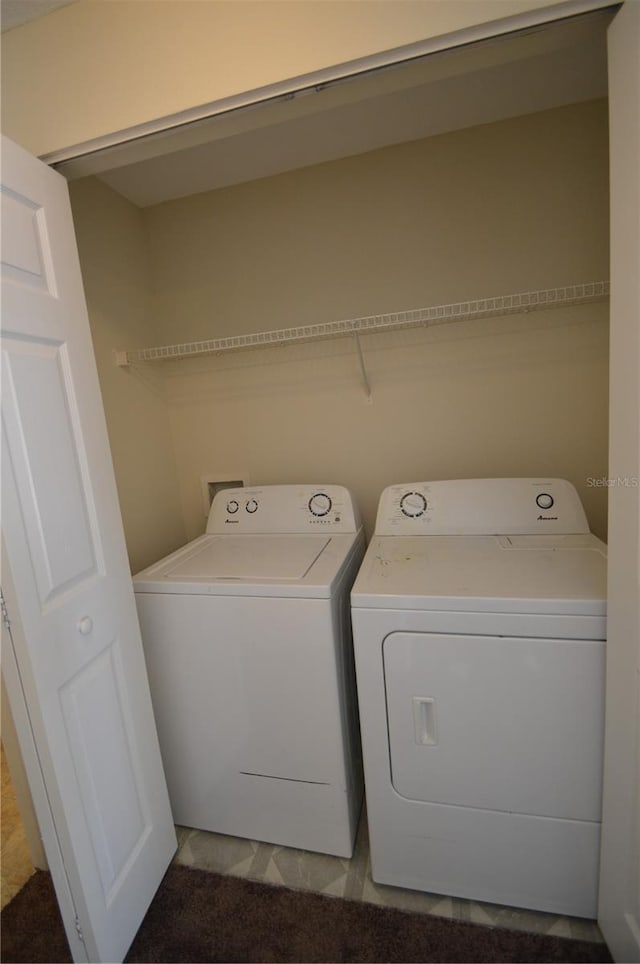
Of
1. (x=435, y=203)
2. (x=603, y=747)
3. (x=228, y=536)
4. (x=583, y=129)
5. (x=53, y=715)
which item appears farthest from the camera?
(x=228, y=536)

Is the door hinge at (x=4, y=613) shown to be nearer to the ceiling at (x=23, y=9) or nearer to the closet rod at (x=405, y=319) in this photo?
the closet rod at (x=405, y=319)

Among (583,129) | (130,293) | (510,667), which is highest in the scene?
(583,129)

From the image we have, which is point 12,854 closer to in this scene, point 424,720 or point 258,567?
point 258,567

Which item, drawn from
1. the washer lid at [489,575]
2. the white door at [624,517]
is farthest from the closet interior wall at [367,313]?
the white door at [624,517]

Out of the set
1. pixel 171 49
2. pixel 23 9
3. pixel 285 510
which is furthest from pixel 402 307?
pixel 23 9

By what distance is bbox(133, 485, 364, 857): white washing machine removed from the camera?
4.52 feet

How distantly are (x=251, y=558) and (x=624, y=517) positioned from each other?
1.17 meters

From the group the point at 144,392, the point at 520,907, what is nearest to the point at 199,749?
the point at 520,907

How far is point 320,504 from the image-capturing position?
74.8 inches

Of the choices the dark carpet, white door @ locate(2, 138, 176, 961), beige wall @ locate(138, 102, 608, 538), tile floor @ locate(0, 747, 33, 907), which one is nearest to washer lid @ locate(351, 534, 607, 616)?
beige wall @ locate(138, 102, 608, 538)

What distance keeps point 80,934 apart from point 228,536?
1.27 m

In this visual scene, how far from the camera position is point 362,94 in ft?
3.45

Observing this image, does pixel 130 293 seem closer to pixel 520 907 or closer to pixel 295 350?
pixel 295 350

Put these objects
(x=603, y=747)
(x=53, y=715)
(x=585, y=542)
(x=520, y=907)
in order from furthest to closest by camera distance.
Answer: (x=585, y=542)
(x=520, y=907)
(x=603, y=747)
(x=53, y=715)
